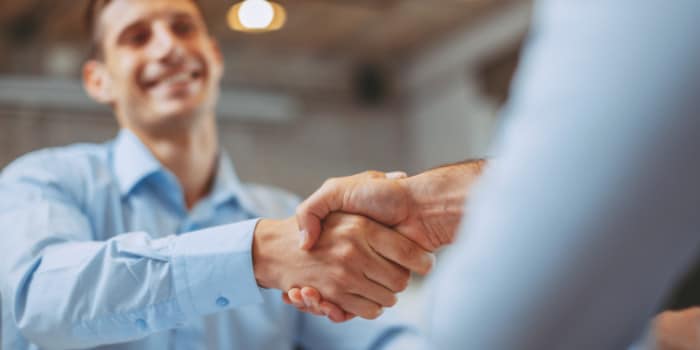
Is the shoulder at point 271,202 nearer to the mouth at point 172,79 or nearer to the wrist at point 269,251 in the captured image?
the mouth at point 172,79

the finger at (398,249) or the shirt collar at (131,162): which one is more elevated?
the shirt collar at (131,162)

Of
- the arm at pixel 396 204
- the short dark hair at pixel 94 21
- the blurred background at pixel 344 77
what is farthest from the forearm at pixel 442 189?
the blurred background at pixel 344 77

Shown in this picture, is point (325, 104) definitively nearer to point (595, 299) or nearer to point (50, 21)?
point (50, 21)

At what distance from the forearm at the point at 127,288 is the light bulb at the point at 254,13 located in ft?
1.15

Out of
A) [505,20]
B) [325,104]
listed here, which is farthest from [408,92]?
[505,20]

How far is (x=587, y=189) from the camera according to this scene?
0.42 m

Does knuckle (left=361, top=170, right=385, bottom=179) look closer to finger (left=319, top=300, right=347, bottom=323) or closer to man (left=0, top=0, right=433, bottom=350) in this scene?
man (left=0, top=0, right=433, bottom=350)

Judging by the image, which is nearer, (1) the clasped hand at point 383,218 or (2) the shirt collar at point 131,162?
(1) the clasped hand at point 383,218

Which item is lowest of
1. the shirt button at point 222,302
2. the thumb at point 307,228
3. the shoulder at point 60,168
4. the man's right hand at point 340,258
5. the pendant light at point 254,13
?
the shirt button at point 222,302

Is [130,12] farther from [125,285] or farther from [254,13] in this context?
[125,285]

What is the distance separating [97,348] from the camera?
0.94 metres

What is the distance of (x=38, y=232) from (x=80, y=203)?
0.49ft

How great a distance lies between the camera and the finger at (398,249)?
35.2 inches

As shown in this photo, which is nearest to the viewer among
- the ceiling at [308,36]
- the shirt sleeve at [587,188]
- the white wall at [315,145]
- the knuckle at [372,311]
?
the shirt sleeve at [587,188]
